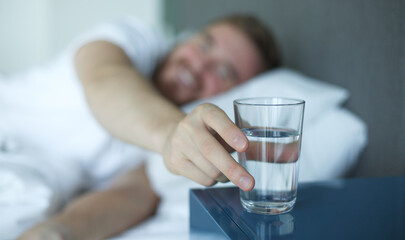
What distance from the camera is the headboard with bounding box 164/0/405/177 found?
803 mm

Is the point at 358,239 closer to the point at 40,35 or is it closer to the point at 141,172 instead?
the point at 141,172

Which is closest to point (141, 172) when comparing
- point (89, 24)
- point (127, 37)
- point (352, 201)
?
point (127, 37)

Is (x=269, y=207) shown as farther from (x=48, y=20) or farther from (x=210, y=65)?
(x=48, y=20)

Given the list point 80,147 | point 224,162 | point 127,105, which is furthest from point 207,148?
point 80,147

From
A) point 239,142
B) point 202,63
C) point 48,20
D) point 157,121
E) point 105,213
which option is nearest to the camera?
point 239,142

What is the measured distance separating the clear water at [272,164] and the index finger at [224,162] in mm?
28

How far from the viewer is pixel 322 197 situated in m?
0.62

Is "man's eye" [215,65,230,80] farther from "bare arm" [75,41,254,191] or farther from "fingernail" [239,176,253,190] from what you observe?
"fingernail" [239,176,253,190]

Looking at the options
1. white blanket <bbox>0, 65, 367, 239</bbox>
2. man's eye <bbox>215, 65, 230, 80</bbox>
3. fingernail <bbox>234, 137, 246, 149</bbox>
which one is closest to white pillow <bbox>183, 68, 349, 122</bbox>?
white blanket <bbox>0, 65, 367, 239</bbox>

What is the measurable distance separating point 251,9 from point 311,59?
0.52 metres

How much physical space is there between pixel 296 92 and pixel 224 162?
1.79 feet

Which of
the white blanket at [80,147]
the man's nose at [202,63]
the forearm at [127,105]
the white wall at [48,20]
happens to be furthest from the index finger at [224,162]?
the white wall at [48,20]

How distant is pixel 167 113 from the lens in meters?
0.68

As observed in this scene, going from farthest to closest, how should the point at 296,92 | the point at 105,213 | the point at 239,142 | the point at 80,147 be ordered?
the point at 80,147
the point at 296,92
the point at 105,213
the point at 239,142
